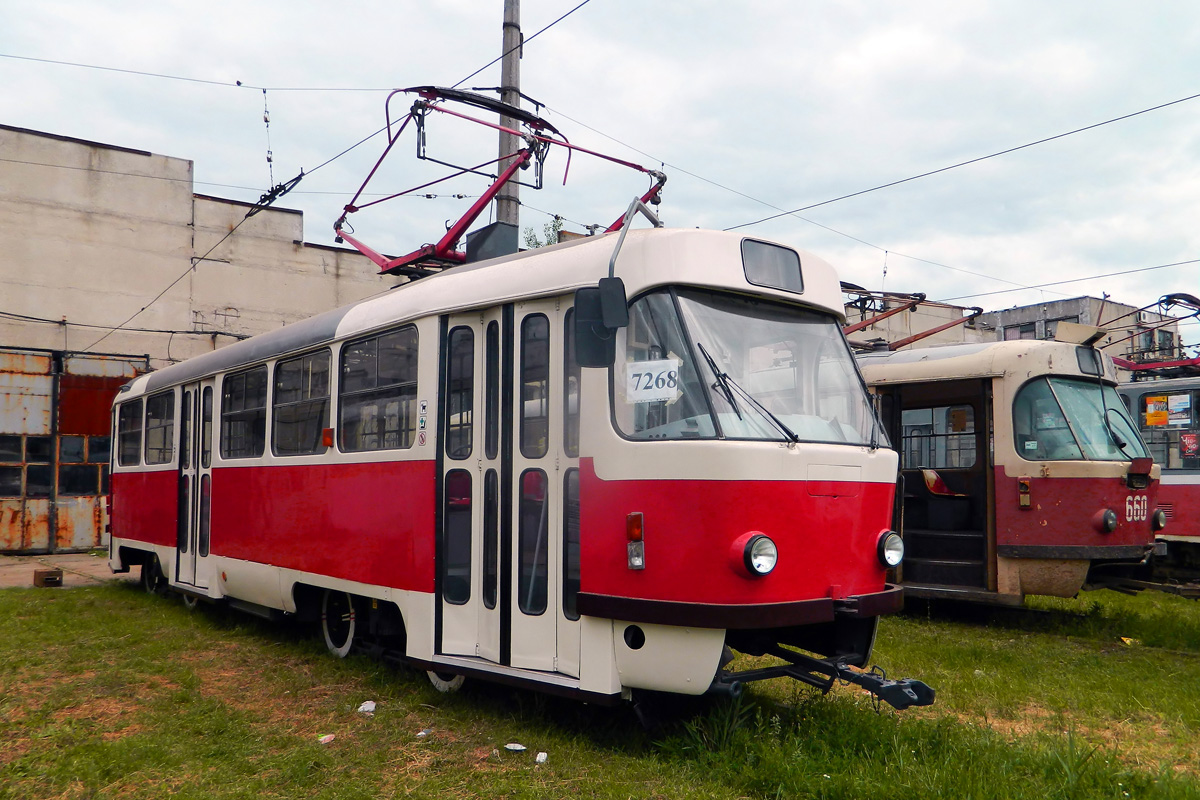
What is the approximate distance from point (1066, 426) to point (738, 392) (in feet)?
19.2

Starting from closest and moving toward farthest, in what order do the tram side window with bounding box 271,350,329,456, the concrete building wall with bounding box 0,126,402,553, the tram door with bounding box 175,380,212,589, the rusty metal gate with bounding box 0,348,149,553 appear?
the tram side window with bounding box 271,350,329,456 < the tram door with bounding box 175,380,212,589 < the rusty metal gate with bounding box 0,348,149,553 < the concrete building wall with bounding box 0,126,402,553

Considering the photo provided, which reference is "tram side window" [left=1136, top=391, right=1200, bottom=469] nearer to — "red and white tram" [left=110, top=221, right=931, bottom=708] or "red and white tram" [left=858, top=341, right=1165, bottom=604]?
"red and white tram" [left=858, top=341, right=1165, bottom=604]

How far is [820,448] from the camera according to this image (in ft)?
18.2

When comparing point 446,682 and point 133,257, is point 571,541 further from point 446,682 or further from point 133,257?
point 133,257

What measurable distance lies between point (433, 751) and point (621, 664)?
1244 millimetres

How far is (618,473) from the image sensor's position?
543 cm

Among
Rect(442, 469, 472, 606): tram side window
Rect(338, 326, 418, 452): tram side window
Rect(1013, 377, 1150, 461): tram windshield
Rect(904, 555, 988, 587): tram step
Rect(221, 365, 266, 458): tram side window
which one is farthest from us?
Rect(904, 555, 988, 587): tram step

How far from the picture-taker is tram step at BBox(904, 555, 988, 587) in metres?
10.2

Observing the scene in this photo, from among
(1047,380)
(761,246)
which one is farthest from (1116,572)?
(761,246)

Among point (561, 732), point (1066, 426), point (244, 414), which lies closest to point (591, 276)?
point (561, 732)

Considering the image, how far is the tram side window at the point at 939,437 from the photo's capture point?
1045 centimetres

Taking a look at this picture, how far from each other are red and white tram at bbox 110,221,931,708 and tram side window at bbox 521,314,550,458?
0.02 meters


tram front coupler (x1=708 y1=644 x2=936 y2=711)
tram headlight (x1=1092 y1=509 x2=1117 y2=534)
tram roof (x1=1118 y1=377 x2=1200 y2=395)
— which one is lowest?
tram front coupler (x1=708 y1=644 x2=936 y2=711)

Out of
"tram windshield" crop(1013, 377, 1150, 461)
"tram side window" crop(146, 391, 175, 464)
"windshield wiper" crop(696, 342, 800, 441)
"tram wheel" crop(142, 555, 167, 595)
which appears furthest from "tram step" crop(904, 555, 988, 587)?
"tram wheel" crop(142, 555, 167, 595)
